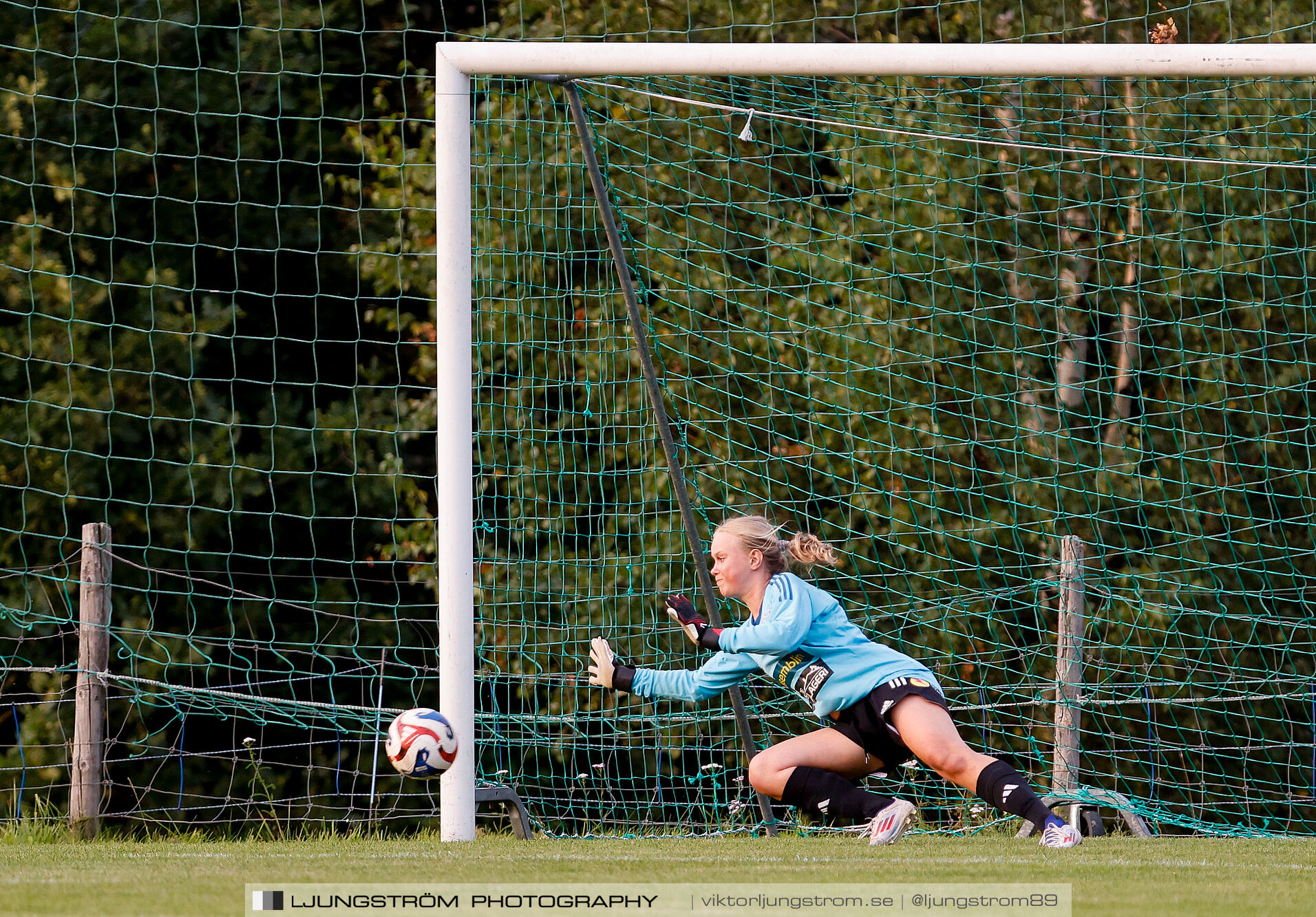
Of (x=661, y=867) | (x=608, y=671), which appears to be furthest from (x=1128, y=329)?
(x=661, y=867)

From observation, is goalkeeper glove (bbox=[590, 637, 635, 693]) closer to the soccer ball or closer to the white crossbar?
the soccer ball

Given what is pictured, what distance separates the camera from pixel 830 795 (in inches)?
173

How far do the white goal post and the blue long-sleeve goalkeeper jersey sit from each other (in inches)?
25.3

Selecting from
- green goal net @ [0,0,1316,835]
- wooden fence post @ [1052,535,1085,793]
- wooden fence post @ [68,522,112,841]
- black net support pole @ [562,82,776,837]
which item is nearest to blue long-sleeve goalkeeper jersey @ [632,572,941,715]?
black net support pole @ [562,82,776,837]

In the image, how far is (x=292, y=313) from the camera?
1080cm

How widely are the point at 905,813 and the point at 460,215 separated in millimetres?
2244

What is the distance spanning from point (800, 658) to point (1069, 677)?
1.96m

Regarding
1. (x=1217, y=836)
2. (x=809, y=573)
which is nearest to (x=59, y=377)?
(x=809, y=573)

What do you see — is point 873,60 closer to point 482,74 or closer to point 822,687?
point 482,74

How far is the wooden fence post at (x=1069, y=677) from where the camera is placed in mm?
5961

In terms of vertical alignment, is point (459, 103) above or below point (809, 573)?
above

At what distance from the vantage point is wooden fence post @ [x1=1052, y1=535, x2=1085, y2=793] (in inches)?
235

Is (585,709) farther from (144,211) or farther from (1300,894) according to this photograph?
(1300,894)

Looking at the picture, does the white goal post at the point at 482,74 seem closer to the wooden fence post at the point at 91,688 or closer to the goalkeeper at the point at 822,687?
the goalkeeper at the point at 822,687
